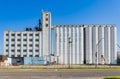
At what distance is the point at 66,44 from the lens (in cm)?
16550

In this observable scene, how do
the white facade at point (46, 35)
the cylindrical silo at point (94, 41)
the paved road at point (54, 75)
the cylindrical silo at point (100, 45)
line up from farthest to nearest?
the white facade at point (46, 35) < the cylindrical silo at point (94, 41) < the cylindrical silo at point (100, 45) < the paved road at point (54, 75)

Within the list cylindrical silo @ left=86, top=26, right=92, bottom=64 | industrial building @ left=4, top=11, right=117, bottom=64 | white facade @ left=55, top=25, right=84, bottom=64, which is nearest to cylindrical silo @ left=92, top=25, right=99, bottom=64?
industrial building @ left=4, top=11, right=117, bottom=64

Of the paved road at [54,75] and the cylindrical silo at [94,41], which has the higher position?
the cylindrical silo at [94,41]

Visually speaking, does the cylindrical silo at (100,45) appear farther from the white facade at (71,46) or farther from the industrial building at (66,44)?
the white facade at (71,46)

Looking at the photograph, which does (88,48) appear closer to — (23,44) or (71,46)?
(71,46)

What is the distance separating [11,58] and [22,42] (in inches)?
423

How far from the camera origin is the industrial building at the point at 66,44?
537ft

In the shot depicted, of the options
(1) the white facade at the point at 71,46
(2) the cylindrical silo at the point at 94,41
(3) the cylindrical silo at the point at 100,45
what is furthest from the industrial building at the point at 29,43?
(3) the cylindrical silo at the point at 100,45

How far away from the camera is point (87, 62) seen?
164m

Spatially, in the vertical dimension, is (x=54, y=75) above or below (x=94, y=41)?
below

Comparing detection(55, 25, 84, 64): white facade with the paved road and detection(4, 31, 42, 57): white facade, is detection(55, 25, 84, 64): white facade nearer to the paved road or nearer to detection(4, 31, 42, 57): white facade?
detection(4, 31, 42, 57): white facade

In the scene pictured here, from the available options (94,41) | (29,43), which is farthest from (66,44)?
(29,43)

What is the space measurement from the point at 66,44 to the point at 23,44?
23.8 meters

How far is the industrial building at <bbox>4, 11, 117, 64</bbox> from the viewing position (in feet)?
537
